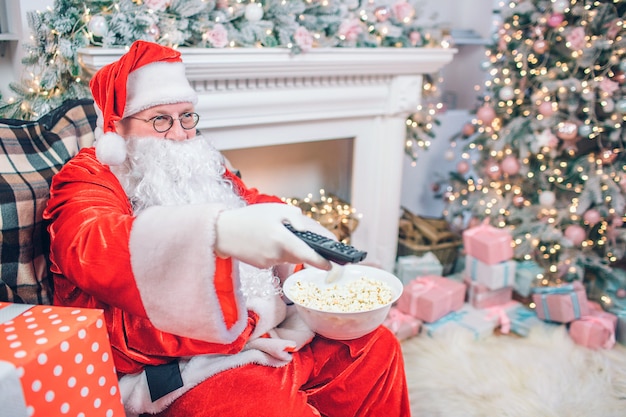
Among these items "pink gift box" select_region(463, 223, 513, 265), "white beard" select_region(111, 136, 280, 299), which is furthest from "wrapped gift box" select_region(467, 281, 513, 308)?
"white beard" select_region(111, 136, 280, 299)

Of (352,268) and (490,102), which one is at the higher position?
(490,102)

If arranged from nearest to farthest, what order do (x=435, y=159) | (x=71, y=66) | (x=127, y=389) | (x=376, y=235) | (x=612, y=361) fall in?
(x=127, y=389) → (x=71, y=66) → (x=612, y=361) → (x=376, y=235) → (x=435, y=159)

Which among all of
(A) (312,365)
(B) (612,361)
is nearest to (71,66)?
(A) (312,365)

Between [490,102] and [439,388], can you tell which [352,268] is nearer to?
[439,388]

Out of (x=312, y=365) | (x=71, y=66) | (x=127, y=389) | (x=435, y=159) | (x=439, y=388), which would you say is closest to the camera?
(x=127, y=389)

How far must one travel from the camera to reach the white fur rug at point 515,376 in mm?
1798

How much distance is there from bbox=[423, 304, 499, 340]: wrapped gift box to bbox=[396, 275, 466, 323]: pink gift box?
0.03 m

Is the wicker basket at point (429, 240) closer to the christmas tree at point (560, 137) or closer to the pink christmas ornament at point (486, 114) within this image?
the christmas tree at point (560, 137)

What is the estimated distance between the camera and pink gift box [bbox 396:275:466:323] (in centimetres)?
228

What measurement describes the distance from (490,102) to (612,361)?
1393 mm

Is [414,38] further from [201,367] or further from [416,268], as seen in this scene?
[201,367]

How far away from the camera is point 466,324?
2299 mm

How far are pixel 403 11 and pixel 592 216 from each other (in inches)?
50.6

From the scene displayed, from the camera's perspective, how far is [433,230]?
9.14 ft
